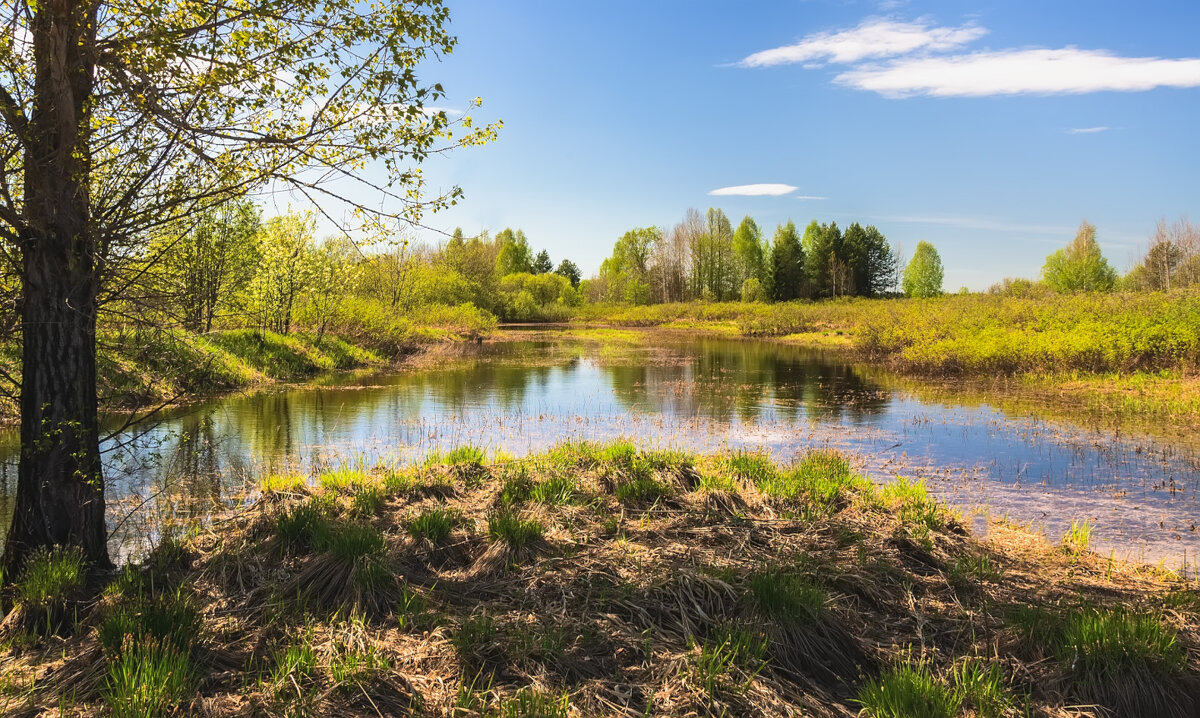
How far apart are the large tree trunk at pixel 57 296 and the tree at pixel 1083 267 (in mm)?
62262

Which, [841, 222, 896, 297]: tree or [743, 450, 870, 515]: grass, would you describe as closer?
[743, 450, 870, 515]: grass

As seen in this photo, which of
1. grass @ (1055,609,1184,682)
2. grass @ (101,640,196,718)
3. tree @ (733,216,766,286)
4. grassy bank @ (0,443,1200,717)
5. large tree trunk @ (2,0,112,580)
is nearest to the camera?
grass @ (101,640,196,718)

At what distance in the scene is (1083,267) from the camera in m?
56.0

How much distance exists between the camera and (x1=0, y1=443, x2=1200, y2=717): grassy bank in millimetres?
3361

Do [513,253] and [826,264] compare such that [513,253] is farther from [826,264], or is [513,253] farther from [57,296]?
[57,296]

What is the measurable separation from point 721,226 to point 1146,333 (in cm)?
5868

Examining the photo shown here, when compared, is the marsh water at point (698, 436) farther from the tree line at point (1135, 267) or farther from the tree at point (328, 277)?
the tree line at point (1135, 267)

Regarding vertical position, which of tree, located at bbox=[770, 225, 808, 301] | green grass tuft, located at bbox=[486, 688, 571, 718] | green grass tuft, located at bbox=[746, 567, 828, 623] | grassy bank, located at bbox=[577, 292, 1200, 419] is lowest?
green grass tuft, located at bbox=[486, 688, 571, 718]

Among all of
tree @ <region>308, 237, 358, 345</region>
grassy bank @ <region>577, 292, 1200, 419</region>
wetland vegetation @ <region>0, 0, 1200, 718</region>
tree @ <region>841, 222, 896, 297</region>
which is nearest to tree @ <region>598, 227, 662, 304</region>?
tree @ <region>841, 222, 896, 297</region>

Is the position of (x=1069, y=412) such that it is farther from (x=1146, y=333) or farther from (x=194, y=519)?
(x=194, y=519)

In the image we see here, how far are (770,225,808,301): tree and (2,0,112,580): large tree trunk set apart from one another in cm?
6887

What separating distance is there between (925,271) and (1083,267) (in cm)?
2555

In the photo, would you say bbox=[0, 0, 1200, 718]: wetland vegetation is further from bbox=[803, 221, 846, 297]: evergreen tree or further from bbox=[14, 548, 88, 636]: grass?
bbox=[803, 221, 846, 297]: evergreen tree

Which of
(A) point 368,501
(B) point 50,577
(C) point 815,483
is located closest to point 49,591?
(B) point 50,577
